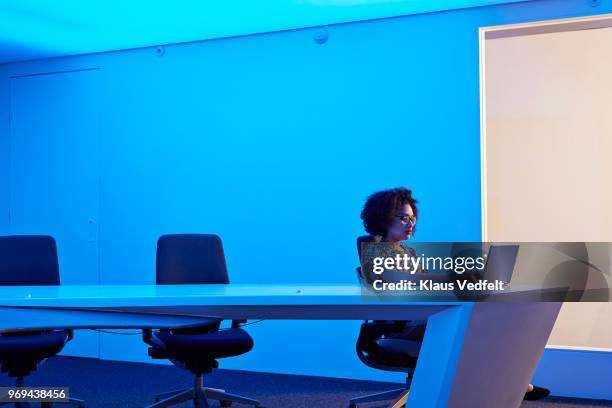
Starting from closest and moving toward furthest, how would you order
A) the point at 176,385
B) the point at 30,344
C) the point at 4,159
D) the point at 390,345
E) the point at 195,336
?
1. the point at 390,345
2. the point at 30,344
3. the point at 195,336
4. the point at 176,385
5. the point at 4,159

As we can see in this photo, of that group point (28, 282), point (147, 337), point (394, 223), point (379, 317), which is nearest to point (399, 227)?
point (394, 223)

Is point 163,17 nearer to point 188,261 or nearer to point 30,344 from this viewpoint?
point 188,261

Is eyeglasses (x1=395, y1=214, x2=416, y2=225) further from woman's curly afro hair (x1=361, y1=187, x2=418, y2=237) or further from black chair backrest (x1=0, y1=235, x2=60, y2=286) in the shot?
black chair backrest (x1=0, y1=235, x2=60, y2=286)

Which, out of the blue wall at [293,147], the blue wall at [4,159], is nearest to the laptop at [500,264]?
the blue wall at [293,147]

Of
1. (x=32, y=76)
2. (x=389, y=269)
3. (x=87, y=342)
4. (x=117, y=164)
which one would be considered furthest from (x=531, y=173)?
(x=32, y=76)

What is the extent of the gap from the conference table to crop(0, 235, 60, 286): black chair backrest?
1618 mm

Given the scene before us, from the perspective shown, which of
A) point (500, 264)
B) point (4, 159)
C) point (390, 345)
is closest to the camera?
point (500, 264)

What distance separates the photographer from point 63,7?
495 centimetres

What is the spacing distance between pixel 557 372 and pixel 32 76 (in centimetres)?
509

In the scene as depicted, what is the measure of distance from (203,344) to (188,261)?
0.61 metres

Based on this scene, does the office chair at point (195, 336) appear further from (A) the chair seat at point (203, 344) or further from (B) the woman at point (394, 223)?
(B) the woman at point (394, 223)

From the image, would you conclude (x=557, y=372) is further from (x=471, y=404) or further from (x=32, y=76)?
(x=32, y=76)

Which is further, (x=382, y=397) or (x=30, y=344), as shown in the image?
(x=382, y=397)

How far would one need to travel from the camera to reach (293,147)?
5.57m
